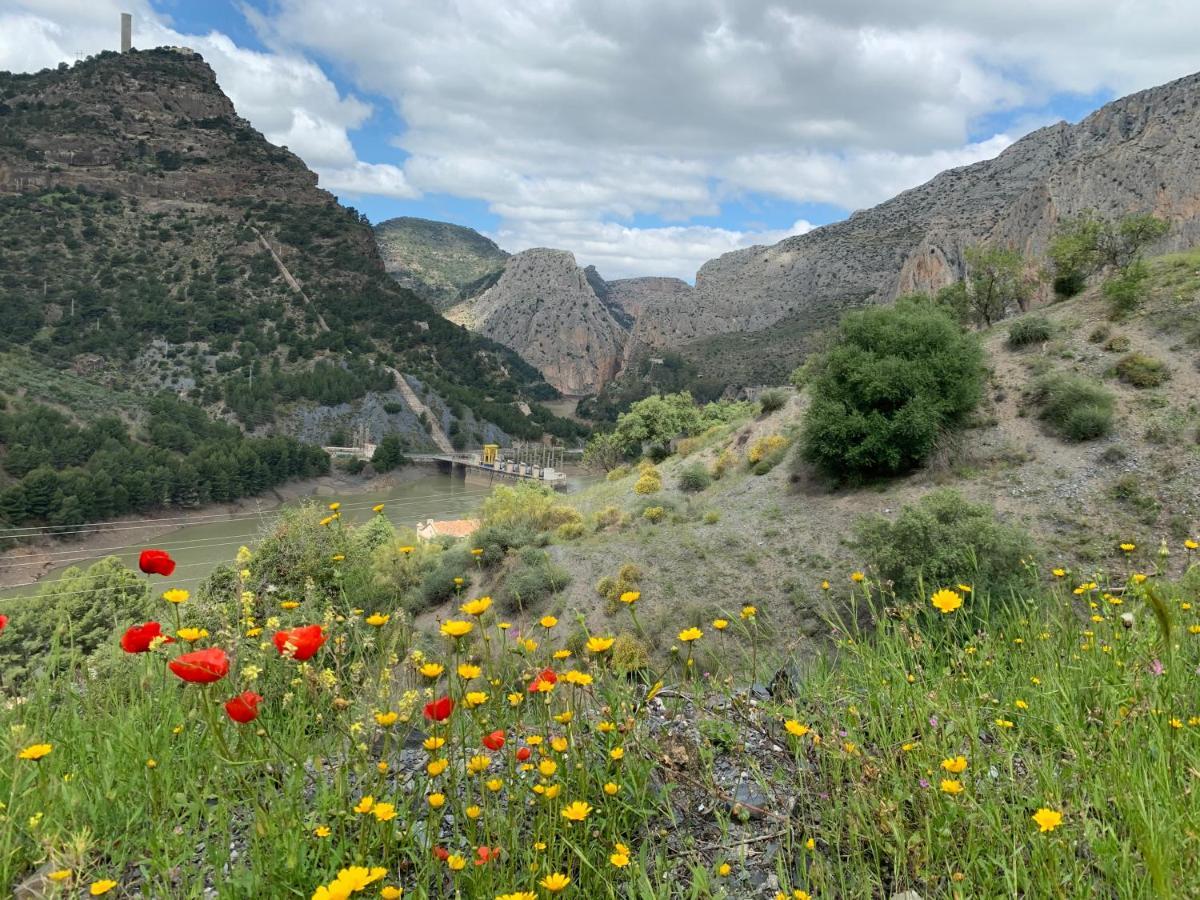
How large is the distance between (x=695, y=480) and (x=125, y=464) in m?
40.4

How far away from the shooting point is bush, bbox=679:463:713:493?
2838 cm

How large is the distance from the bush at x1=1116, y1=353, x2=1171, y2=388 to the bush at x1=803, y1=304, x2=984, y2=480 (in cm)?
390

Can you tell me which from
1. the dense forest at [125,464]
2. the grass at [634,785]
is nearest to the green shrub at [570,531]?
the grass at [634,785]

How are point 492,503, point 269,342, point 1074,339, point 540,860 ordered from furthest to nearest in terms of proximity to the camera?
1. point 269,342
2. point 492,503
3. point 1074,339
4. point 540,860

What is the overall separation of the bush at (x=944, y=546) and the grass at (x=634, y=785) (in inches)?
394

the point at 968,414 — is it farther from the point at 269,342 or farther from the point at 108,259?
the point at 108,259

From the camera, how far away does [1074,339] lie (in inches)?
890

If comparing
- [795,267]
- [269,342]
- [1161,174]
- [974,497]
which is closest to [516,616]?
[974,497]

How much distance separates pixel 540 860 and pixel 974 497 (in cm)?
1958

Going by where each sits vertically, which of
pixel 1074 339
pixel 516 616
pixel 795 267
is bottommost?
pixel 516 616

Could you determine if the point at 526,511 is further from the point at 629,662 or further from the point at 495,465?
the point at 495,465

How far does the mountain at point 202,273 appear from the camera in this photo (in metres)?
70.2

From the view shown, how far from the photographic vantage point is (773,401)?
32844 mm

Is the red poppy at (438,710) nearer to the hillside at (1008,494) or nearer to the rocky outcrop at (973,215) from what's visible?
the hillside at (1008,494)
